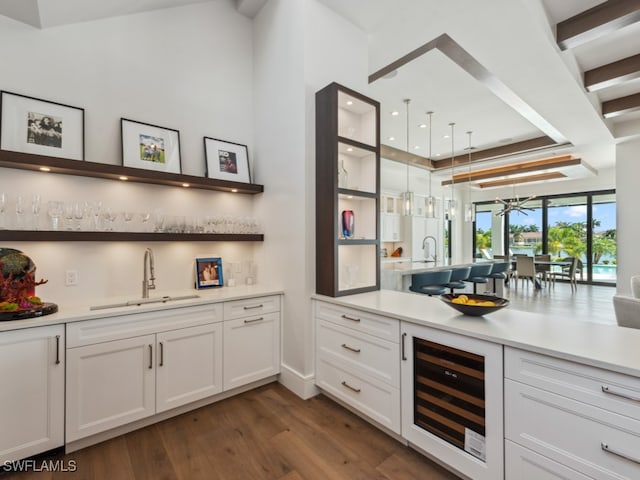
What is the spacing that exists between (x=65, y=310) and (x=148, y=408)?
0.85m

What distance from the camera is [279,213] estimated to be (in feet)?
9.38

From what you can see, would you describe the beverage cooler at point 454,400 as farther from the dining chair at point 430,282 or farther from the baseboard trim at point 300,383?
the dining chair at point 430,282

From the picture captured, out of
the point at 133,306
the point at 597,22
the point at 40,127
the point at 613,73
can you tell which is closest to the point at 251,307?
the point at 133,306

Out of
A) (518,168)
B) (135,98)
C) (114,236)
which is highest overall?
(518,168)

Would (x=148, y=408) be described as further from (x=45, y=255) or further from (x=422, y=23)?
(x=422, y=23)

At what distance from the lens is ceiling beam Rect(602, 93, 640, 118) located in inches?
167

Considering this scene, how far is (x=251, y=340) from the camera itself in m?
2.58

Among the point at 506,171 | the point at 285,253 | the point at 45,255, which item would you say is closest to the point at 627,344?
the point at 285,253

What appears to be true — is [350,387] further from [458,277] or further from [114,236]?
[458,277]

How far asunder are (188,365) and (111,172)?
1.53m

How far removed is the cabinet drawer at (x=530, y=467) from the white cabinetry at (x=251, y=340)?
1.82m

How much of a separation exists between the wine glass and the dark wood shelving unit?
106mm

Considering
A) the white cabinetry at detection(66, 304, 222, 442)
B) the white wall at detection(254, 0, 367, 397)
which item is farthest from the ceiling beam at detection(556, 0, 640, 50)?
the white cabinetry at detection(66, 304, 222, 442)

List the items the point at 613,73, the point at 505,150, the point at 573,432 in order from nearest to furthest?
the point at 573,432 < the point at 613,73 < the point at 505,150
